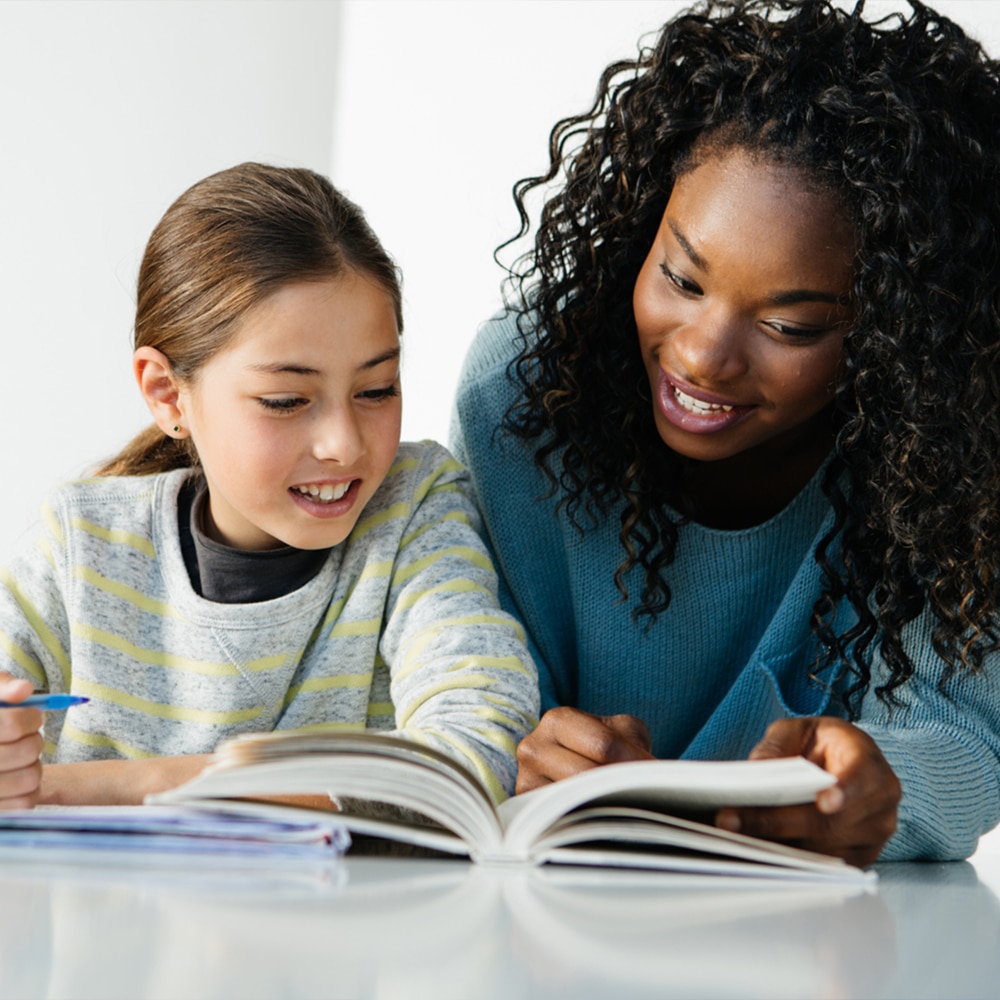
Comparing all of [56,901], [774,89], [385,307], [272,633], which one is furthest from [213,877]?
[774,89]

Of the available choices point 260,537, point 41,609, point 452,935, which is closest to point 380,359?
point 260,537

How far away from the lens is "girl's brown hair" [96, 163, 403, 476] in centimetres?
145

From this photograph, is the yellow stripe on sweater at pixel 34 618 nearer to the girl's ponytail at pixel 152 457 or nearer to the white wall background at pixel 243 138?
the girl's ponytail at pixel 152 457

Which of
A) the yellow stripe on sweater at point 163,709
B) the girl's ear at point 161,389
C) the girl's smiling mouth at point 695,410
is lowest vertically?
the yellow stripe on sweater at point 163,709

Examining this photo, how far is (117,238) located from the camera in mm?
2998

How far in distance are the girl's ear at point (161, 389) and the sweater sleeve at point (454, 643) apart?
30cm

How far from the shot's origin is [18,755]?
3.44 feet

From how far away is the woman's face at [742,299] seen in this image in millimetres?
A: 1388

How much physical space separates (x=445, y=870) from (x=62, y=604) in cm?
77

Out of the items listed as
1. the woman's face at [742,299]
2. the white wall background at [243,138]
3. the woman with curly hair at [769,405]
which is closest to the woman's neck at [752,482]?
the woman with curly hair at [769,405]

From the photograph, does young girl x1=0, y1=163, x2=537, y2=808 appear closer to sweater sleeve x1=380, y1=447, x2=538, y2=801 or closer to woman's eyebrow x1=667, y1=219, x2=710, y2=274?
sweater sleeve x1=380, y1=447, x2=538, y2=801

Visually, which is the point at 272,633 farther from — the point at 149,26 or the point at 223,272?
the point at 149,26

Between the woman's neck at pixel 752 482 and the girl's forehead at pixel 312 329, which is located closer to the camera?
the girl's forehead at pixel 312 329

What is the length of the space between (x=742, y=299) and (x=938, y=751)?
0.51 meters
